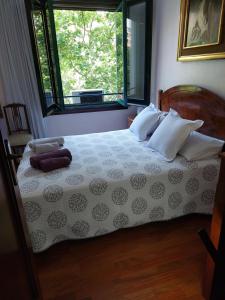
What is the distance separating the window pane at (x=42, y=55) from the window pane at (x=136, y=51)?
50.9 inches

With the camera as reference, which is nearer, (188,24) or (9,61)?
(188,24)

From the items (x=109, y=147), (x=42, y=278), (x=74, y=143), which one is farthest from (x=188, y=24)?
(x=42, y=278)

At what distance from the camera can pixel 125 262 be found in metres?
1.63

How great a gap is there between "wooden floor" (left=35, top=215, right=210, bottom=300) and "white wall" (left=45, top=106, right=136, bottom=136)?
2233 mm

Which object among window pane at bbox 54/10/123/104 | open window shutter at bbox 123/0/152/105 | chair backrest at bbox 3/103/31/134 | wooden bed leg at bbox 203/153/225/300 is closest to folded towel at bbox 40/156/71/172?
wooden bed leg at bbox 203/153/225/300

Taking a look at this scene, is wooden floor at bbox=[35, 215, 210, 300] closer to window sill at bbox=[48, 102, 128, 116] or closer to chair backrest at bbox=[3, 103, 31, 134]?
chair backrest at bbox=[3, 103, 31, 134]

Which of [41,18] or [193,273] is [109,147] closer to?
[193,273]

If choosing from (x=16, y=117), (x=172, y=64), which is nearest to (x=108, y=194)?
(x=172, y=64)

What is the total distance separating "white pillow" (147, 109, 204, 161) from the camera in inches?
79.8

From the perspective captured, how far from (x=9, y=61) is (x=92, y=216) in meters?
2.56

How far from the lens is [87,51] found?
5.06 metres

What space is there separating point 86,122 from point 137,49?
1454 millimetres

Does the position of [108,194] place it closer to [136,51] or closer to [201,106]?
[201,106]

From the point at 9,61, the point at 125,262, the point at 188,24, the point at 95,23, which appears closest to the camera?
the point at 125,262
